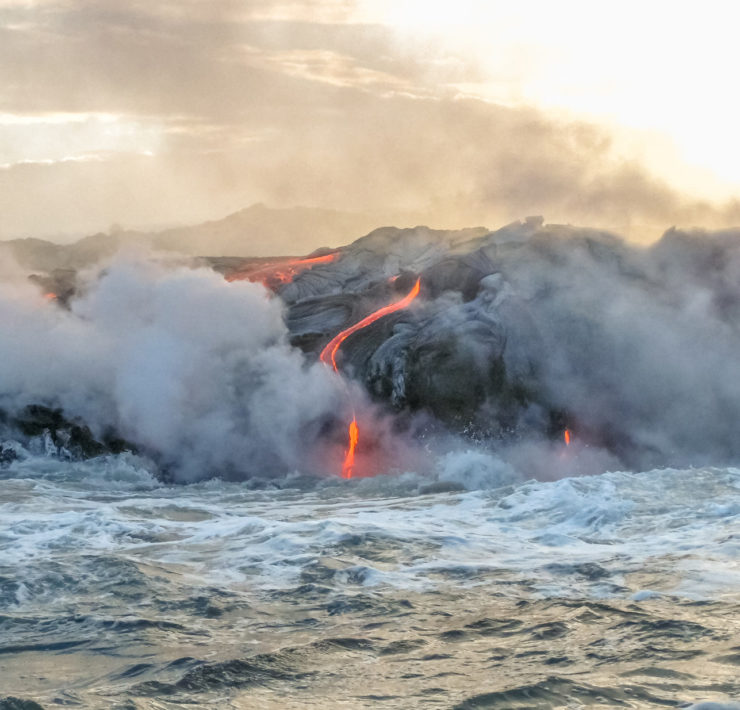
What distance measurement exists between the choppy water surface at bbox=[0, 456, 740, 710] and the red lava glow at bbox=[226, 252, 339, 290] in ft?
60.4

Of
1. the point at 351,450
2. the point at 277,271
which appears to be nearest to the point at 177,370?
the point at 351,450

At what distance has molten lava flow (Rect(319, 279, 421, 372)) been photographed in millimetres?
39562

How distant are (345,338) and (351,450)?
6011 mm

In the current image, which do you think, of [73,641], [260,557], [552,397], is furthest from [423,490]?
[73,641]

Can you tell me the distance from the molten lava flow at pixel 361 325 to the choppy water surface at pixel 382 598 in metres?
10.4

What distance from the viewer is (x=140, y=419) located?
1469 inches

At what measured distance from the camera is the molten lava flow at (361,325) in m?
39.6

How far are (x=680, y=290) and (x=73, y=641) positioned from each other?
32.2 meters

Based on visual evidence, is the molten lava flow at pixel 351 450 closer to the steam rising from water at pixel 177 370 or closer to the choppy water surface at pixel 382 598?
the steam rising from water at pixel 177 370

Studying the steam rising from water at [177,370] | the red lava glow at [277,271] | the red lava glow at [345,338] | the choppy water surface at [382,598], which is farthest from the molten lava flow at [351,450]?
the red lava glow at [277,271]

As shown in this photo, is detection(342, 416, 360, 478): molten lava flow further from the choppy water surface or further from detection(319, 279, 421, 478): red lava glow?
the choppy water surface

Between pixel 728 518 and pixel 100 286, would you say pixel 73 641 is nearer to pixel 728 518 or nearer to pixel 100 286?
pixel 728 518

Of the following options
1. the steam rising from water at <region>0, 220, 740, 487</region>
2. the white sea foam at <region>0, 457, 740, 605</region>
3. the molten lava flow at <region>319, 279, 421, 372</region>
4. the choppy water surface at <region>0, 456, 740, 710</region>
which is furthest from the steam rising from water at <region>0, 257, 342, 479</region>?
the choppy water surface at <region>0, 456, 740, 710</region>

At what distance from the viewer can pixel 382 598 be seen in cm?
1764
